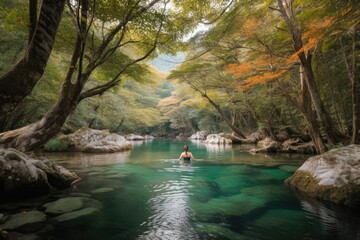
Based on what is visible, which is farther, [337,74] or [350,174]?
[337,74]

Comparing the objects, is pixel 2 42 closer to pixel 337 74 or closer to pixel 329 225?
pixel 329 225

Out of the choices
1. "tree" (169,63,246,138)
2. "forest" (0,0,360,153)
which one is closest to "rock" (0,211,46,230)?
"forest" (0,0,360,153)

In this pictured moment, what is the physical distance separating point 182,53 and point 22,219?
1199 centimetres

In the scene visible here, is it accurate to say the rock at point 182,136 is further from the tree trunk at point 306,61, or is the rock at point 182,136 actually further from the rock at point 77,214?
the rock at point 77,214

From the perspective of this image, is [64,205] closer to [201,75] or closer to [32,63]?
[32,63]

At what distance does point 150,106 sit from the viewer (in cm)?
4366

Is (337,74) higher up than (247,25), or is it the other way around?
(247,25)

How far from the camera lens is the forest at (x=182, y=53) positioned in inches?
189

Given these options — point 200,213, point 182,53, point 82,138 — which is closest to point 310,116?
point 200,213

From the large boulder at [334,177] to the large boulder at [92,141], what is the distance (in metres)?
12.9

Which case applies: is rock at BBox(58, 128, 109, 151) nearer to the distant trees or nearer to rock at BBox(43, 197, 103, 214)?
the distant trees

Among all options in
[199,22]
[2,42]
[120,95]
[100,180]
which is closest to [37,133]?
[100,180]

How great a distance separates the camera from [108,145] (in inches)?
651

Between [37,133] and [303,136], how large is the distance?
16617 mm
